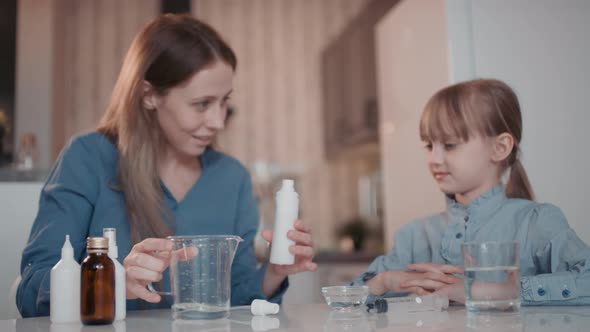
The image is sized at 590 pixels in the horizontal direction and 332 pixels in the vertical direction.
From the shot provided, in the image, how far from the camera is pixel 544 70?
5.17 ft

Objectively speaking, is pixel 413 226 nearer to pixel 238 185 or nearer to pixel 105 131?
pixel 238 185

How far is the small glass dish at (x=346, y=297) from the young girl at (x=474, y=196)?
22 cm

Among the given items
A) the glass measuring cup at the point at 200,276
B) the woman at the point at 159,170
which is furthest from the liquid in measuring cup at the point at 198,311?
the woman at the point at 159,170

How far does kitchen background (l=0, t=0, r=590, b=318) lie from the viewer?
5.15 ft

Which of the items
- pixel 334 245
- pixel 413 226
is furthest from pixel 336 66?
pixel 413 226

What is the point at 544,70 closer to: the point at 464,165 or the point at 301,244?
the point at 464,165

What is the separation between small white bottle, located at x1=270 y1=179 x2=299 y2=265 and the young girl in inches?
12.6

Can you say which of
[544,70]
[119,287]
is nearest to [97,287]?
[119,287]

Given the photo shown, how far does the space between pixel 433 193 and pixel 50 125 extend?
2.62 meters

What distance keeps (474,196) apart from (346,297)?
54 cm

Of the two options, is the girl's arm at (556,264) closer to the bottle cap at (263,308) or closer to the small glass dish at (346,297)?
the small glass dish at (346,297)

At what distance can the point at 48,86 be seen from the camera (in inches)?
143

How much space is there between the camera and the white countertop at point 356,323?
0.80 m

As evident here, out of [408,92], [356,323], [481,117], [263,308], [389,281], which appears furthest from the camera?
[408,92]
